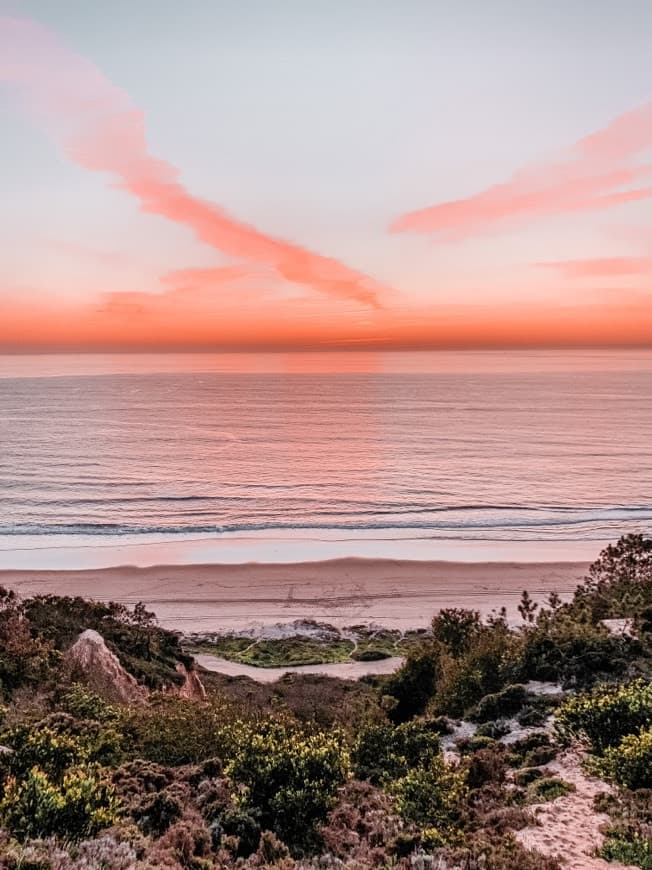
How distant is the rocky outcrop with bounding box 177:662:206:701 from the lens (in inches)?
846

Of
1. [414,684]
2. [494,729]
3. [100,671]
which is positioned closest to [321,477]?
[414,684]

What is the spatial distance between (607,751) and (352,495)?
138 ft

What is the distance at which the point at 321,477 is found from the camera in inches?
2306

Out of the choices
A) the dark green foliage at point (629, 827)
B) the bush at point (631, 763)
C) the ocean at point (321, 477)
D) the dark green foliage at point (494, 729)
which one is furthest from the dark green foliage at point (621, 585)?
the bush at point (631, 763)

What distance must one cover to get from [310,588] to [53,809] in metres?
26.7

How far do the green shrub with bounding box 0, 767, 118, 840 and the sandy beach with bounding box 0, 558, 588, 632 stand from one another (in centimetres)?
2147

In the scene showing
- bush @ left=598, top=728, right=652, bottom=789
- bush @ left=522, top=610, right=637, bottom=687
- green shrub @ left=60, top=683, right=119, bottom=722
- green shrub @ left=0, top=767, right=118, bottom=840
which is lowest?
bush @ left=522, top=610, right=637, bottom=687

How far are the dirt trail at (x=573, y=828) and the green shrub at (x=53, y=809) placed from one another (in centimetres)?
701

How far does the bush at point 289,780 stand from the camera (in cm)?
990

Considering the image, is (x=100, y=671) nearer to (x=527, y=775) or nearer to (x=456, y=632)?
(x=456, y=632)

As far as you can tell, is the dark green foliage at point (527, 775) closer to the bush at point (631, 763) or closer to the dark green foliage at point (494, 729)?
the bush at point (631, 763)

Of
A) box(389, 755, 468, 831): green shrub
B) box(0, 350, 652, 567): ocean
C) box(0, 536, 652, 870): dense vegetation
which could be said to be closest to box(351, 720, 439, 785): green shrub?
box(0, 536, 652, 870): dense vegetation

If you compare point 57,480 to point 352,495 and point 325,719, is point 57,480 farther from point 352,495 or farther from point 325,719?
point 325,719

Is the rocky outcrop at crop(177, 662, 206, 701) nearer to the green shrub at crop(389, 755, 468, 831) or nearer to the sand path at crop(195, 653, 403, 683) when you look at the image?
the sand path at crop(195, 653, 403, 683)
